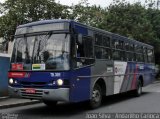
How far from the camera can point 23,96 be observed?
435 inches

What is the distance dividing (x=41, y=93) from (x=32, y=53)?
1.34m

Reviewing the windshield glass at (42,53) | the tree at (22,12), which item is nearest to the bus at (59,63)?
the windshield glass at (42,53)

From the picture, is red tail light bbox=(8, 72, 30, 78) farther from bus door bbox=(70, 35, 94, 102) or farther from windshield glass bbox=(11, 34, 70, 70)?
bus door bbox=(70, 35, 94, 102)

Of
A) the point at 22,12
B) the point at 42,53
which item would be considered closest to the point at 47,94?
the point at 42,53

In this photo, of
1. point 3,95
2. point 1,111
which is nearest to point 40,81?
point 1,111

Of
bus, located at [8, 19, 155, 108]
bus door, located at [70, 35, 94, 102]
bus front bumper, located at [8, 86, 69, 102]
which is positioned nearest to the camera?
bus front bumper, located at [8, 86, 69, 102]

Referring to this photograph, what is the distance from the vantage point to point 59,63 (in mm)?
10641

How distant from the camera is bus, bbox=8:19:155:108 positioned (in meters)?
10.6

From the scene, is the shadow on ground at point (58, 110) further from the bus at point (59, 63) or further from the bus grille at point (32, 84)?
the bus grille at point (32, 84)

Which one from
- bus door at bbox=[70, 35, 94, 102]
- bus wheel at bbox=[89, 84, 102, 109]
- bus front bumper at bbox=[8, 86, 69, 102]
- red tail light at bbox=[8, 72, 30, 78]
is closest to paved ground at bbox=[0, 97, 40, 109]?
red tail light at bbox=[8, 72, 30, 78]

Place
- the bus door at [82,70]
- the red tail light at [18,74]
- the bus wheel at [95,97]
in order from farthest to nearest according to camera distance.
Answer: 1. the bus wheel at [95,97]
2. the red tail light at [18,74]
3. the bus door at [82,70]

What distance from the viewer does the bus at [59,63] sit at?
34.8 ft

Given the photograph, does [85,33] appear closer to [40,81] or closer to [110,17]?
[40,81]

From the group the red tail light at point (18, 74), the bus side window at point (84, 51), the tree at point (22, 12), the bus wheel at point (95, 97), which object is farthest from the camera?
the tree at point (22, 12)
